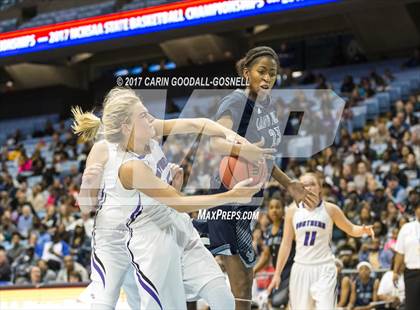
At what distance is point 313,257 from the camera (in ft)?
24.6

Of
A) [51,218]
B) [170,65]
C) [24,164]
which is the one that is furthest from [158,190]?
[170,65]

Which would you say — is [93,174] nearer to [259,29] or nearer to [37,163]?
[37,163]

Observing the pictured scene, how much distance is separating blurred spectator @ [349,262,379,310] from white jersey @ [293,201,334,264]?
2623 mm

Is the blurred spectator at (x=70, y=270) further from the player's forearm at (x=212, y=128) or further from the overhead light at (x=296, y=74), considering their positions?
the overhead light at (x=296, y=74)

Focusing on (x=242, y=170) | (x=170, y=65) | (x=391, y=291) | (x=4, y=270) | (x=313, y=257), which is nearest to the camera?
(x=242, y=170)

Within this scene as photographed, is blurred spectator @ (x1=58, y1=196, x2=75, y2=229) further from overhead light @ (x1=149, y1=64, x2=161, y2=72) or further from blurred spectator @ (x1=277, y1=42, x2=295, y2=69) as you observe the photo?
blurred spectator @ (x1=277, y1=42, x2=295, y2=69)

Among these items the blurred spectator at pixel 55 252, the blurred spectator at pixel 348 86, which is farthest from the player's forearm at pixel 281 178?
the blurred spectator at pixel 348 86

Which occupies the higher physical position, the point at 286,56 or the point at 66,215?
the point at 286,56

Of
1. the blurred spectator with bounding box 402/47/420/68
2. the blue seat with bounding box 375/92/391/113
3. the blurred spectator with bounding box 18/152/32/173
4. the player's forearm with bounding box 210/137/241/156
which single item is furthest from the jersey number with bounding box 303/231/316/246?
the blurred spectator with bounding box 18/152/32/173

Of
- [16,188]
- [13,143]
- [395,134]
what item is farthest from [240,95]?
[13,143]

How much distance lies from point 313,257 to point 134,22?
987cm

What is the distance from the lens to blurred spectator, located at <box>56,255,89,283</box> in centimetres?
1238

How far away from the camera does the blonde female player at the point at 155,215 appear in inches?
169

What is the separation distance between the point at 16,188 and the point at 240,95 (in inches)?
518
